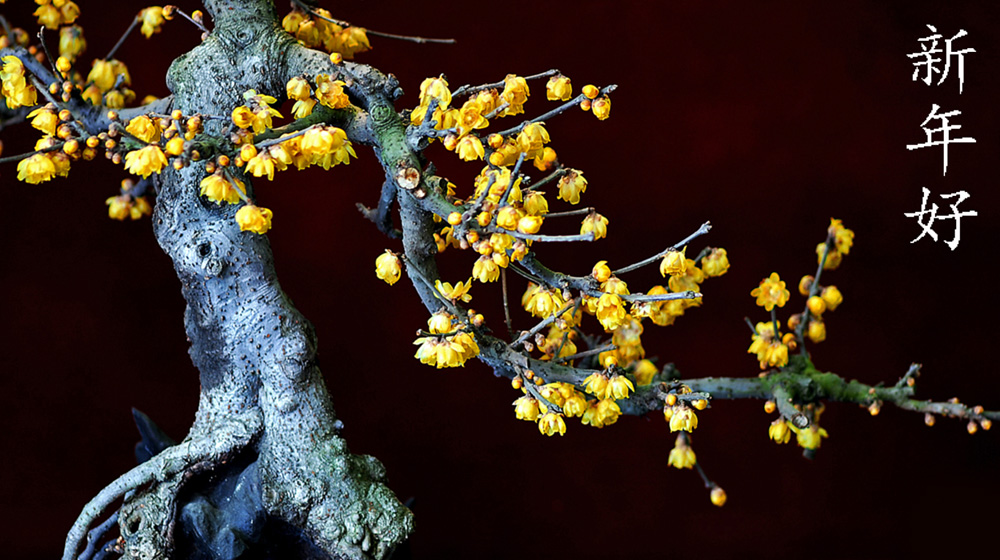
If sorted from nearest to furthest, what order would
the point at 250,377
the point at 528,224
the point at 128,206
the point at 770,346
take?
the point at 528,224 < the point at 250,377 < the point at 770,346 < the point at 128,206

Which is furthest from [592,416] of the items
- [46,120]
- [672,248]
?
[46,120]

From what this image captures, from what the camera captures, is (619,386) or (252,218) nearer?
(252,218)

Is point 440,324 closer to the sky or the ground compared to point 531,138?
closer to the ground

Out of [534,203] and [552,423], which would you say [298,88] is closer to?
[534,203]

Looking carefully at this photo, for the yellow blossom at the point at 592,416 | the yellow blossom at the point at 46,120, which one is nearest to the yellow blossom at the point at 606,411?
the yellow blossom at the point at 592,416

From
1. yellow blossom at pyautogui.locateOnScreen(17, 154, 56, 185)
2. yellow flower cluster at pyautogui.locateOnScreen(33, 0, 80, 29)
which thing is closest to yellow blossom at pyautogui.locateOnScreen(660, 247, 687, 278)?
yellow blossom at pyautogui.locateOnScreen(17, 154, 56, 185)

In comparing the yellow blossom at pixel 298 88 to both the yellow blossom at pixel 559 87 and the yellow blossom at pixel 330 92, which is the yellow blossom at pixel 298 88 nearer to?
the yellow blossom at pixel 330 92
